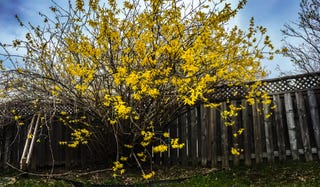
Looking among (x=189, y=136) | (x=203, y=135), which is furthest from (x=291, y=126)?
(x=189, y=136)

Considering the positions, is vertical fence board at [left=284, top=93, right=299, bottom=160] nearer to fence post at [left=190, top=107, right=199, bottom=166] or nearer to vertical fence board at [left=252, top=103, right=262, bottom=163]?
vertical fence board at [left=252, top=103, right=262, bottom=163]

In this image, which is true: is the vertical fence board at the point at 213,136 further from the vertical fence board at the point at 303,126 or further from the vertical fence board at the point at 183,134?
the vertical fence board at the point at 303,126

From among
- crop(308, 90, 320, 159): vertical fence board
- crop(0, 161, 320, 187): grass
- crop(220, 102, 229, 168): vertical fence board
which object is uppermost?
crop(308, 90, 320, 159): vertical fence board

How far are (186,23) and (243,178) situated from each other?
2.61 m

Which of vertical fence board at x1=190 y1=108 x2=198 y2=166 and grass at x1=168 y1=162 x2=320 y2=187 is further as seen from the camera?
vertical fence board at x1=190 y1=108 x2=198 y2=166

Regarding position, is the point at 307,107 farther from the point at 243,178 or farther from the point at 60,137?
the point at 60,137

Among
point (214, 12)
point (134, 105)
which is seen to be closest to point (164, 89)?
point (134, 105)

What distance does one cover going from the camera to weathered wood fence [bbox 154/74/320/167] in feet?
18.7

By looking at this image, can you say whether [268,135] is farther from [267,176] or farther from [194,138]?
[194,138]

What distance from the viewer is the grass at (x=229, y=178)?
452 cm

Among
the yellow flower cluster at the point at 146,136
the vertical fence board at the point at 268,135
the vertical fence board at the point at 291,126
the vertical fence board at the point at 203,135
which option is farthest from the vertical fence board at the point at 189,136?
the vertical fence board at the point at 291,126

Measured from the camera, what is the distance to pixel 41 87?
554cm

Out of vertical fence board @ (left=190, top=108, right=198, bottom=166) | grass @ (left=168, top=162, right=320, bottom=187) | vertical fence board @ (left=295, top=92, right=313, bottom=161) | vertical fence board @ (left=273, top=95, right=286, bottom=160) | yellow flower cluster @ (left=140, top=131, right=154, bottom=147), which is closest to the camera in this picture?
yellow flower cluster @ (left=140, top=131, right=154, bottom=147)

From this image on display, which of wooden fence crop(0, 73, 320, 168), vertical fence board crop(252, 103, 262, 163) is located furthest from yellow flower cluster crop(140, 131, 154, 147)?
vertical fence board crop(252, 103, 262, 163)
